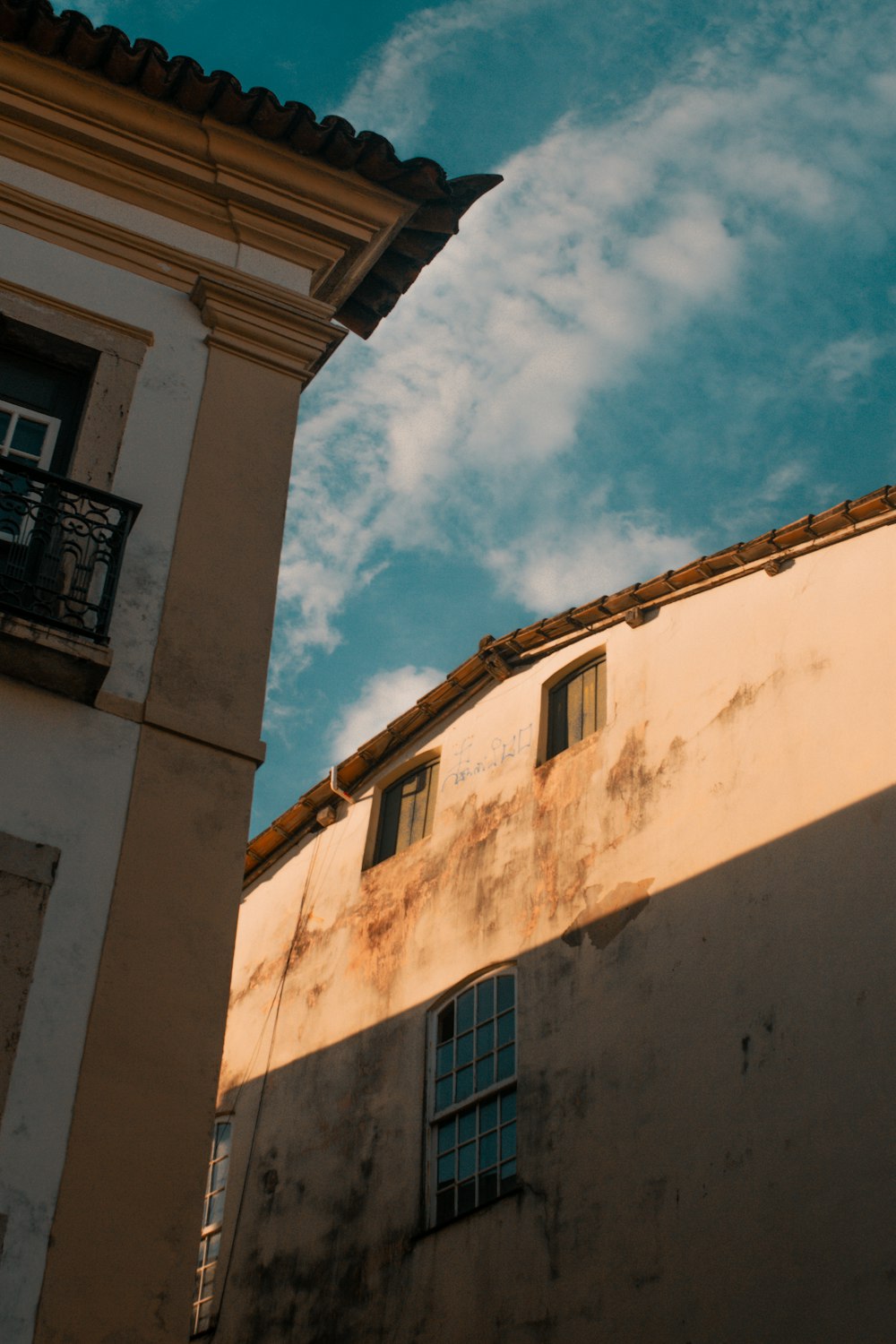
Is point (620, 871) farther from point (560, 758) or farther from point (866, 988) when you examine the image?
point (866, 988)

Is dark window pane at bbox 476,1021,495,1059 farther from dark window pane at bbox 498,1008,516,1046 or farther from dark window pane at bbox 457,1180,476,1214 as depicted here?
dark window pane at bbox 457,1180,476,1214

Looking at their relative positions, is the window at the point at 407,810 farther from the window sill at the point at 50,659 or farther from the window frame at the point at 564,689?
the window sill at the point at 50,659

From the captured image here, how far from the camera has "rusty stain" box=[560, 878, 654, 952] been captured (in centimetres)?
1295

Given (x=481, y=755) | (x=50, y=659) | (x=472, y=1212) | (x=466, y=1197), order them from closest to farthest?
1. (x=50, y=659)
2. (x=472, y=1212)
3. (x=466, y=1197)
4. (x=481, y=755)

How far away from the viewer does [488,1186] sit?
12.8 meters

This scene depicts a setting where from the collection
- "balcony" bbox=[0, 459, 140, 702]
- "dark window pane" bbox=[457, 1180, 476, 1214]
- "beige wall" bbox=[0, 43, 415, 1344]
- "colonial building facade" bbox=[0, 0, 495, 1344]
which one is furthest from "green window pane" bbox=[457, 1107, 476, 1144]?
"balcony" bbox=[0, 459, 140, 702]

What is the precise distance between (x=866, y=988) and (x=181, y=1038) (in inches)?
227

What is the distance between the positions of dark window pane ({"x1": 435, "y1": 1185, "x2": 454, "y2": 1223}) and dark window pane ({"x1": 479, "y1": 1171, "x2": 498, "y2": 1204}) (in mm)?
328

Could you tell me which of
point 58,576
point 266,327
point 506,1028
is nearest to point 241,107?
point 266,327

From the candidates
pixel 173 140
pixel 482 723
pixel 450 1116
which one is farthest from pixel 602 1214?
pixel 173 140

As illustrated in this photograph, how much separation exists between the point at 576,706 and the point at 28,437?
799cm

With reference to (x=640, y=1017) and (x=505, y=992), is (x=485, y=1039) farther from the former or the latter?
(x=640, y=1017)

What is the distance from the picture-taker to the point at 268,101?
909 cm

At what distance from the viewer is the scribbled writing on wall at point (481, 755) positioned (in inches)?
608
